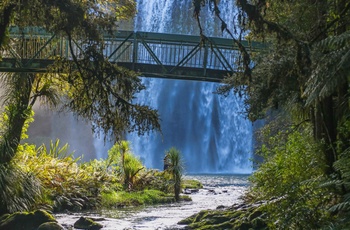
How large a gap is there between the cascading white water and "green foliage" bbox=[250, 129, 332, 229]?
42615 mm

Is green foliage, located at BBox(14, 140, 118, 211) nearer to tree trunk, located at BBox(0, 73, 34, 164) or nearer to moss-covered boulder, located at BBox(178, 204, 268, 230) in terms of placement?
tree trunk, located at BBox(0, 73, 34, 164)

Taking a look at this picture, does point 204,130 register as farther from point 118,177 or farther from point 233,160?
point 118,177

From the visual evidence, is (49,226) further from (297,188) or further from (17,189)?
(297,188)

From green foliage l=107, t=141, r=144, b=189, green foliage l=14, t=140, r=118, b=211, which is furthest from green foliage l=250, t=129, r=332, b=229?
green foliage l=107, t=141, r=144, b=189

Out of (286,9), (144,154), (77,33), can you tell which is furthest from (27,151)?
(144,154)

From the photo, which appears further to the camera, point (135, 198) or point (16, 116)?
point (135, 198)

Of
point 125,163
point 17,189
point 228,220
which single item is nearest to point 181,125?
point 125,163

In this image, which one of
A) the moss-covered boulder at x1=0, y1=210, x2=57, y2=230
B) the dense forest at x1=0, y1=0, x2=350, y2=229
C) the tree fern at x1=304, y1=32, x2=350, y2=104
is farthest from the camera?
the moss-covered boulder at x1=0, y1=210, x2=57, y2=230

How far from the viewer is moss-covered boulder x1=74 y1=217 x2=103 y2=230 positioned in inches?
583

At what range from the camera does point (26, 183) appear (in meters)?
16.7

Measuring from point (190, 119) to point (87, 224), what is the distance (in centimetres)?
4540

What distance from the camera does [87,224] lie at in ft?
49.2

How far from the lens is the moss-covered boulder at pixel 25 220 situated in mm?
13312

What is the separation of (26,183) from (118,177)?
8.76 m
